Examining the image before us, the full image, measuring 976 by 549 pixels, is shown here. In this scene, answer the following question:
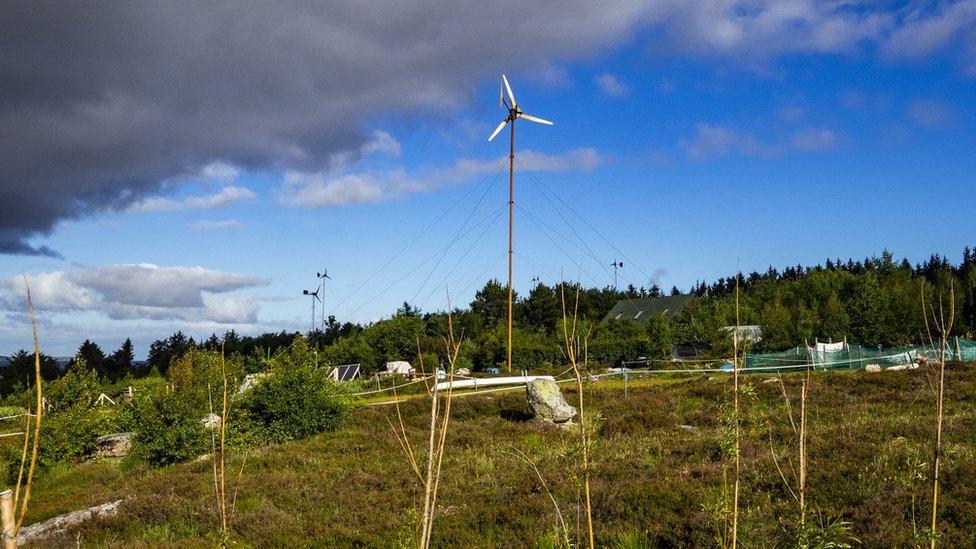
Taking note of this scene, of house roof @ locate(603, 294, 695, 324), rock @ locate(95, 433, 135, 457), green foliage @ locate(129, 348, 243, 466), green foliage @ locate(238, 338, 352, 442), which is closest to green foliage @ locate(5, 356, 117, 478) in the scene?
rock @ locate(95, 433, 135, 457)

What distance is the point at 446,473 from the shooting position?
15.5 meters

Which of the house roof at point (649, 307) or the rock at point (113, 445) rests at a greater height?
the house roof at point (649, 307)

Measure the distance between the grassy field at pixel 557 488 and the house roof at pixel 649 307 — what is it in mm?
76927

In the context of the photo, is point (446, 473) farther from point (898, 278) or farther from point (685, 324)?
point (898, 278)

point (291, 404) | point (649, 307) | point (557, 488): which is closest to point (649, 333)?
point (649, 307)

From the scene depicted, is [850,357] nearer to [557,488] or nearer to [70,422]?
[557,488]

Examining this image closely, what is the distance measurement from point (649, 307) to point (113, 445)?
87.9 m

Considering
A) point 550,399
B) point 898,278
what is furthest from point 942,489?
point 898,278

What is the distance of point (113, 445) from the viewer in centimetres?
2491

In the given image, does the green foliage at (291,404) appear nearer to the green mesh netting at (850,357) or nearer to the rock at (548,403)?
the rock at (548,403)

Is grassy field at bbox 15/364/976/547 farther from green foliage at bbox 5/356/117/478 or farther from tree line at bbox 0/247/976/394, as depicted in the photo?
tree line at bbox 0/247/976/394

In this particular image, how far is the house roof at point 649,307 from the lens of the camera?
99812 millimetres

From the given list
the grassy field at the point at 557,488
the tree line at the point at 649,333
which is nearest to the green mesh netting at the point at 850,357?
the tree line at the point at 649,333

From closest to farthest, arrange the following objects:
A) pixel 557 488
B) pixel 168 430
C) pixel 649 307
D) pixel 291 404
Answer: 1. pixel 557 488
2. pixel 168 430
3. pixel 291 404
4. pixel 649 307
